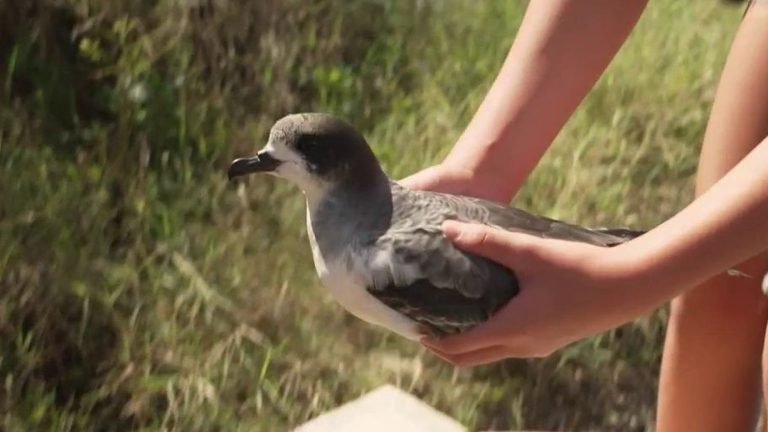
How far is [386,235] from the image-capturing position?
78 centimetres

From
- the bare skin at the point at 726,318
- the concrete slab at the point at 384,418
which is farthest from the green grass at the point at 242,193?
the bare skin at the point at 726,318

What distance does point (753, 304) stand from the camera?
94 cm

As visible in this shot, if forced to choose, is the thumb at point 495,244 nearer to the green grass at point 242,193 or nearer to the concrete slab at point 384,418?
the concrete slab at point 384,418

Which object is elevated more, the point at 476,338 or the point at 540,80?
the point at 540,80

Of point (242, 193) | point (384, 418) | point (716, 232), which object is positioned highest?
point (716, 232)

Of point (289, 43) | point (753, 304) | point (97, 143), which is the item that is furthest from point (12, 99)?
point (753, 304)

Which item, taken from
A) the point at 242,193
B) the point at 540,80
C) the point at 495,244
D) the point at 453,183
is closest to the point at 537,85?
the point at 540,80

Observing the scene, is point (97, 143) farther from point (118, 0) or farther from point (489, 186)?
point (489, 186)

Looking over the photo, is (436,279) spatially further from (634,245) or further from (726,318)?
(726,318)

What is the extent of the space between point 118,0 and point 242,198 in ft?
1.27

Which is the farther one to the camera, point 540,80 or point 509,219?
point 540,80

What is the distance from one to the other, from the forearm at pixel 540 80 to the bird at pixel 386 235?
116mm

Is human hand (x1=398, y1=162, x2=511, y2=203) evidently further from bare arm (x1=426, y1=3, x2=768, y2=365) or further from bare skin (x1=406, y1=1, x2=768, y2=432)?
bare arm (x1=426, y1=3, x2=768, y2=365)

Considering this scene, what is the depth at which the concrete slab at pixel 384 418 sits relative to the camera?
1164 millimetres
